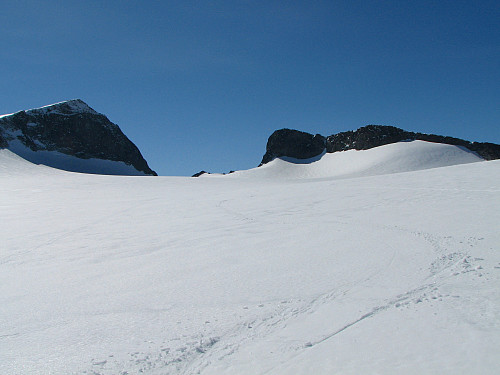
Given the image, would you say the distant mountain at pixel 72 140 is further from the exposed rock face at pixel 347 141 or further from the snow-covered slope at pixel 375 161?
the snow-covered slope at pixel 375 161

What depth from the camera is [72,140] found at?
7088 centimetres

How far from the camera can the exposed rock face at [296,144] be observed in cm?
6900

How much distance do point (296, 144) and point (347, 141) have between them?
437 inches

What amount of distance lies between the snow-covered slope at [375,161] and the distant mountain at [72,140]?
3548 cm

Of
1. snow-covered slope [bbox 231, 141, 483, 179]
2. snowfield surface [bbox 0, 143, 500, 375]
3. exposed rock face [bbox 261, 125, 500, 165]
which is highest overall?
exposed rock face [bbox 261, 125, 500, 165]

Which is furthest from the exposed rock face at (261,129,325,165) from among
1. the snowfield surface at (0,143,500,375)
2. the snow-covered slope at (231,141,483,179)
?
the snowfield surface at (0,143,500,375)

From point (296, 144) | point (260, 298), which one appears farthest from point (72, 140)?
point (260, 298)

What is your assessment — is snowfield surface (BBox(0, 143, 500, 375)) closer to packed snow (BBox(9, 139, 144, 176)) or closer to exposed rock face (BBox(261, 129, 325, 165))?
packed snow (BBox(9, 139, 144, 176))

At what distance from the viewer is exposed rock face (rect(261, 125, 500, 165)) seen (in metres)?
49.5

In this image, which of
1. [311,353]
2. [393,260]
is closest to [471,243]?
[393,260]

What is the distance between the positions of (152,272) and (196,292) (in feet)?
3.26

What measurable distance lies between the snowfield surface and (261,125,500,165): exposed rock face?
2075 inches

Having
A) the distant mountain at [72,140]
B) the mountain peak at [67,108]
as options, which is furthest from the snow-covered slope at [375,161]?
the mountain peak at [67,108]

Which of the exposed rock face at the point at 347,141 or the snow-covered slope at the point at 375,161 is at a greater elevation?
the exposed rock face at the point at 347,141
